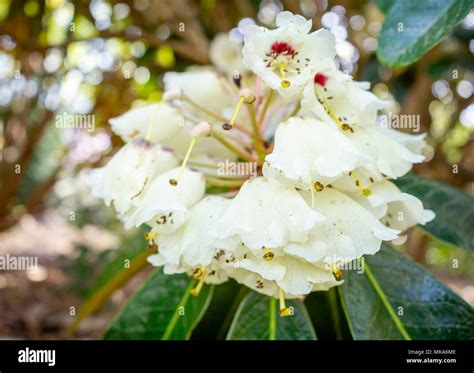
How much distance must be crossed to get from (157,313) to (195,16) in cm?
101

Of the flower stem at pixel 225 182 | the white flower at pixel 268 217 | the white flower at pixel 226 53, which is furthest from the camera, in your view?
the white flower at pixel 226 53

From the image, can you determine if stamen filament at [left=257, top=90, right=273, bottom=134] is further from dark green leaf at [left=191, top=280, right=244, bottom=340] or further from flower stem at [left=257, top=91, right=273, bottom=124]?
dark green leaf at [left=191, top=280, right=244, bottom=340]

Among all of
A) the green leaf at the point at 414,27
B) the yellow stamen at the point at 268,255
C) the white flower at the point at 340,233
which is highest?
the green leaf at the point at 414,27

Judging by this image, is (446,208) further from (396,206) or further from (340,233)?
(340,233)

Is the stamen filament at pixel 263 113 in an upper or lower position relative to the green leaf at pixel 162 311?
upper

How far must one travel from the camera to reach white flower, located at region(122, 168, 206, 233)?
62 centimetres

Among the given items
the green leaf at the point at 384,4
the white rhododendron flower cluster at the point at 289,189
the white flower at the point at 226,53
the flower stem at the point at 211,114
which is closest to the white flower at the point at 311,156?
the white rhododendron flower cluster at the point at 289,189

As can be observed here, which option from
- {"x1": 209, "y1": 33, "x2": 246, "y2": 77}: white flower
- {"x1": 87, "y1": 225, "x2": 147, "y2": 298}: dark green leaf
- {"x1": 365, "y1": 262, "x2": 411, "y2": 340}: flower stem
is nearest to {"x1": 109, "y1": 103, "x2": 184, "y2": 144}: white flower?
{"x1": 365, "y1": 262, "x2": 411, "y2": 340}: flower stem

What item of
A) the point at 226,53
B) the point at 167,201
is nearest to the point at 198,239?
the point at 167,201

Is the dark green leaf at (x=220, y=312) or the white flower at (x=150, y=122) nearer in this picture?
the white flower at (x=150, y=122)

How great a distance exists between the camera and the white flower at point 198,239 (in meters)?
0.60

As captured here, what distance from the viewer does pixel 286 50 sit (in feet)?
2.04

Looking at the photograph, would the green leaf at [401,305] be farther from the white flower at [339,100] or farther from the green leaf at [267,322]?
the white flower at [339,100]

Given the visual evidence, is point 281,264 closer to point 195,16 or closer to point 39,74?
point 195,16
